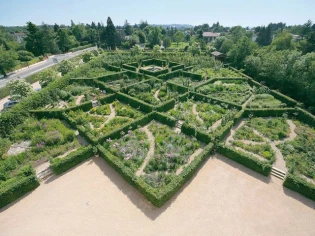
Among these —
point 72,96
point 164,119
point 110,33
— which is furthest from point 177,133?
point 110,33

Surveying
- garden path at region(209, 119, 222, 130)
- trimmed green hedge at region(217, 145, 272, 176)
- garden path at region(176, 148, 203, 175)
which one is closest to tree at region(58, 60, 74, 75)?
garden path at region(209, 119, 222, 130)

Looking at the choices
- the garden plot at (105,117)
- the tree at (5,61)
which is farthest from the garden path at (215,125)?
the tree at (5,61)

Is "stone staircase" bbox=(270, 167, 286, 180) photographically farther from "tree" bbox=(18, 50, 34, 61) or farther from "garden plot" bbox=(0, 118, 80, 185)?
"tree" bbox=(18, 50, 34, 61)

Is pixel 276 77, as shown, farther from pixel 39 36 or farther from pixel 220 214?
pixel 39 36

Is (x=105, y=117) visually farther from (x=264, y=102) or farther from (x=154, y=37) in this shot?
(x=154, y=37)

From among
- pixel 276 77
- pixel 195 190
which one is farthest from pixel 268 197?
pixel 276 77

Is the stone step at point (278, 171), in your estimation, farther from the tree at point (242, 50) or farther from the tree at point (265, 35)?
the tree at point (265, 35)
